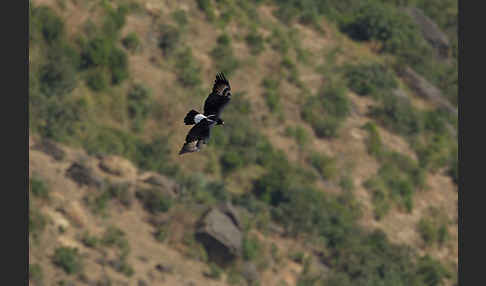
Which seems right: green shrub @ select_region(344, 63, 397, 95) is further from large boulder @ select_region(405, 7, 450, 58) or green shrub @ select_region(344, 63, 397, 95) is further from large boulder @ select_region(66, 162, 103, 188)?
large boulder @ select_region(66, 162, 103, 188)

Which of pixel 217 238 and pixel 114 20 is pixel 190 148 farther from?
pixel 114 20

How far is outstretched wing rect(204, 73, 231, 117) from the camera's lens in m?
18.3

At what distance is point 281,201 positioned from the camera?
47.4 metres

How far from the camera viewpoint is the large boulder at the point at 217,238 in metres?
40.2

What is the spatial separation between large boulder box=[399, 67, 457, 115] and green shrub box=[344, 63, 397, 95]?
2322mm

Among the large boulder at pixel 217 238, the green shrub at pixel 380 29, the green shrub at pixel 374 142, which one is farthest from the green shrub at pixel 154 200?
the green shrub at pixel 380 29

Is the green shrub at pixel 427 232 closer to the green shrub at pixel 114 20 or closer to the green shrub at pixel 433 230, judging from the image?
the green shrub at pixel 433 230

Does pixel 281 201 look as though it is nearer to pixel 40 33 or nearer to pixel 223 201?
pixel 223 201

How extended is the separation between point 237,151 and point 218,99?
99.2 feet

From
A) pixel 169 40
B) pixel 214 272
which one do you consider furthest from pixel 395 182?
pixel 214 272

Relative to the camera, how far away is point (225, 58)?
175 ft

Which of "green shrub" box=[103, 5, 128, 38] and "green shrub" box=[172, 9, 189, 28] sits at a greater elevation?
"green shrub" box=[172, 9, 189, 28]

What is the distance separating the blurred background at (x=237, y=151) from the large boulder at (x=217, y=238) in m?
0.06

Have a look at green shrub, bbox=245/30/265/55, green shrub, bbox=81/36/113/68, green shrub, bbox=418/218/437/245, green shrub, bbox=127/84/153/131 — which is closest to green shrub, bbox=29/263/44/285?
green shrub, bbox=127/84/153/131
